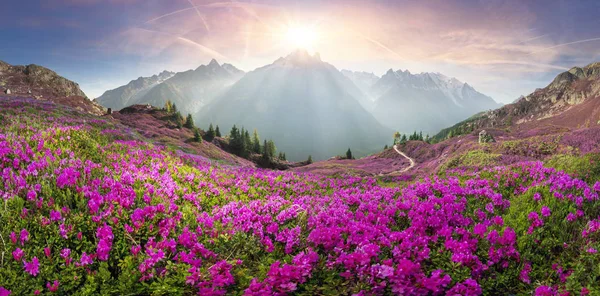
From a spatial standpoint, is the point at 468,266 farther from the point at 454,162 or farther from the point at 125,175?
the point at 454,162

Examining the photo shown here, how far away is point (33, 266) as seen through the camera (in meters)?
3.72

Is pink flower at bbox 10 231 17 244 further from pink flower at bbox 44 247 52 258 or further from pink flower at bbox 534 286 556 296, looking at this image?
pink flower at bbox 534 286 556 296

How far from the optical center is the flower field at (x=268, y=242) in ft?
12.1

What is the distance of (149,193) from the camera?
6.66 meters

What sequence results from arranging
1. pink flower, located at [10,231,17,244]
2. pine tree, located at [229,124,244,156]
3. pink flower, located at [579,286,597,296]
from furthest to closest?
pine tree, located at [229,124,244,156], pink flower, located at [10,231,17,244], pink flower, located at [579,286,597,296]

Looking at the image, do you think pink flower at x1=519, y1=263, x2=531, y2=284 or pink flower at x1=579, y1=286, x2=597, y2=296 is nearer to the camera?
pink flower at x1=579, y1=286, x2=597, y2=296

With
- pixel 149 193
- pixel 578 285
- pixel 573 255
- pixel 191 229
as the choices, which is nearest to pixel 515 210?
pixel 573 255

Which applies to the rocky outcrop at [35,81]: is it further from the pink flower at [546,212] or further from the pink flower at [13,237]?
the pink flower at [546,212]

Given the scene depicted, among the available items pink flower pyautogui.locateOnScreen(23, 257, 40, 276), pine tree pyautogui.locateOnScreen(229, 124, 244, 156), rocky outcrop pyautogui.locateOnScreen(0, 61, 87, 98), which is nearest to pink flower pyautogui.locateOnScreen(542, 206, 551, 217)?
pink flower pyautogui.locateOnScreen(23, 257, 40, 276)

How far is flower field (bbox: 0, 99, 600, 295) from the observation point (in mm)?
3697

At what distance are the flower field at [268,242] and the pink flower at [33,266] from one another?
15mm

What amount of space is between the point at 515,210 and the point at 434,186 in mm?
2457

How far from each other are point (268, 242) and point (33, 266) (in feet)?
11.4

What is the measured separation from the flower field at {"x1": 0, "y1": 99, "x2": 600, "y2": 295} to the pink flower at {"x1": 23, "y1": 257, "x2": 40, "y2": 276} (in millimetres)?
15
